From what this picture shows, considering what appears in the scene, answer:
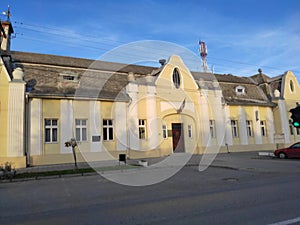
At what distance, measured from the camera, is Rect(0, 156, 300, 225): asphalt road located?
16.9ft

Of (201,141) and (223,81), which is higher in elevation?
(223,81)

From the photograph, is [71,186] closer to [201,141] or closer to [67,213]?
[67,213]

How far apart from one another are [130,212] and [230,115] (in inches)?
851

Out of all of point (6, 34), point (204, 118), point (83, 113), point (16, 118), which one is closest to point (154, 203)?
point (16, 118)

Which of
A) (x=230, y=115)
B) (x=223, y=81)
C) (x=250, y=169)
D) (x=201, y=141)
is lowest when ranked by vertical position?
(x=250, y=169)

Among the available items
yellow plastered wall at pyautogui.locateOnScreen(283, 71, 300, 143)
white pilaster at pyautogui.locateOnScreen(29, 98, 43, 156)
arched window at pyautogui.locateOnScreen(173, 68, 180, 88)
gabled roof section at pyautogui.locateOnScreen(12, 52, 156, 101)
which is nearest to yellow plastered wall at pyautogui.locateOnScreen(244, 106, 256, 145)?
yellow plastered wall at pyautogui.locateOnScreen(283, 71, 300, 143)

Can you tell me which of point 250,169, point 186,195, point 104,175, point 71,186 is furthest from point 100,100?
point 186,195

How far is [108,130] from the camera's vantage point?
19.4 m

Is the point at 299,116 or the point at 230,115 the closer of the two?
the point at 299,116

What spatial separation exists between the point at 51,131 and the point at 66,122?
1177 millimetres

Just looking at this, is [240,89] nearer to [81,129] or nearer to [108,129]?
[108,129]

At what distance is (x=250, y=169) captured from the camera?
13.0 meters

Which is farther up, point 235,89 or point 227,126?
point 235,89

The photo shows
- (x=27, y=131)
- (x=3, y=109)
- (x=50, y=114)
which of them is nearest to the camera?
(x=3, y=109)
